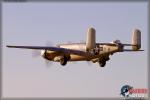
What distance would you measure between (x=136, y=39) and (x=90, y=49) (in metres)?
8.78

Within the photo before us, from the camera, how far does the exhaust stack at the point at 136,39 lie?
58.9 metres

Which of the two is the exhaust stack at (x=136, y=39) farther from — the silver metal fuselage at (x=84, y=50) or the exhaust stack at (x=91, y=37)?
the exhaust stack at (x=91, y=37)

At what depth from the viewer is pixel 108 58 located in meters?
60.6

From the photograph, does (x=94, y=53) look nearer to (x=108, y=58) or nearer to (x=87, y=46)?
(x=87, y=46)

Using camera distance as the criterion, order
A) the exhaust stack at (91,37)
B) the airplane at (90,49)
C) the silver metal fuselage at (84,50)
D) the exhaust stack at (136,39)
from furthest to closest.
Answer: the exhaust stack at (136,39)
the silver metal fuselage at (84,50)
the airplane at (90,49)
the exhaust stack at (91,37)

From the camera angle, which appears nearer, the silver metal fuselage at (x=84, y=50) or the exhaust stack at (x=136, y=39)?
the silver metal fuselage at (x=84, y=50)

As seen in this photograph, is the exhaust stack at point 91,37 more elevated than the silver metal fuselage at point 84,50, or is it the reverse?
the exhaust stack at point 91,37

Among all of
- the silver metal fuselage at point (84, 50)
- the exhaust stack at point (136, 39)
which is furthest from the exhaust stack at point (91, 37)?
the exhaust stack at point (136, 39)

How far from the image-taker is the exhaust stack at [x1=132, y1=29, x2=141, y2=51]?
5894 centimetres

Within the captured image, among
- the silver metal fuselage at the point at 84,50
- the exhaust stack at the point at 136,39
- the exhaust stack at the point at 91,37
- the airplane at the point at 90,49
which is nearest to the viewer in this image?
the exhaust stack at the point at 91,37

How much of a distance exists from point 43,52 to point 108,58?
13.6 meters

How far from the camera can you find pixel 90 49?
5431 cm

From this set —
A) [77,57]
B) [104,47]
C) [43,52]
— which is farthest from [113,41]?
[43,52]

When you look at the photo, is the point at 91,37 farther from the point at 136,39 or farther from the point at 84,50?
the point at 136,39
